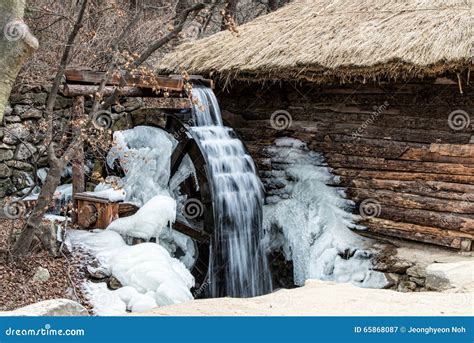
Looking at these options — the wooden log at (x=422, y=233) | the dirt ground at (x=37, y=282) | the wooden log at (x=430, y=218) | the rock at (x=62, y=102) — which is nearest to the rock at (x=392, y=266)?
the wooden log at (x=422, y=233)

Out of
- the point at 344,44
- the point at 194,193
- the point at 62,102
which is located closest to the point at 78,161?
the point at 194,193

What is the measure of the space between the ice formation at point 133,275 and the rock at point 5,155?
2.81 metres

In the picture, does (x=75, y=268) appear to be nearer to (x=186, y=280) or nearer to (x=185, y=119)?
(x=186, y=280)

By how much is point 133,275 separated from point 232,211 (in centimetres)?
214

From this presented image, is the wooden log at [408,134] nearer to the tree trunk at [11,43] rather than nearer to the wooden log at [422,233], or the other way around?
the wooden log at [422,233]

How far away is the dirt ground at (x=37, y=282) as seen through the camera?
5.84m

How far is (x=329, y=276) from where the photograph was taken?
7688mm

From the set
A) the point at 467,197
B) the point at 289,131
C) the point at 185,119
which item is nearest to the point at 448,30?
the point at 467,197

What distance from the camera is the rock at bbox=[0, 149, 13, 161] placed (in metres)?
9.41

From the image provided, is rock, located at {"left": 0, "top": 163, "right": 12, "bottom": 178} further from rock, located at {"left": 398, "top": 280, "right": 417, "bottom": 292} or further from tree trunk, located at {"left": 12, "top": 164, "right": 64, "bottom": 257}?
rock, located at {"left": 398, "top": 280, "right": 417, "bottom": 292}

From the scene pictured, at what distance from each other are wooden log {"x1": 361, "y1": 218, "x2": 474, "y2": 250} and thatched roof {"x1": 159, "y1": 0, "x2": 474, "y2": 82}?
192 centimetres

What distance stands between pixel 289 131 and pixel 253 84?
3.19ft

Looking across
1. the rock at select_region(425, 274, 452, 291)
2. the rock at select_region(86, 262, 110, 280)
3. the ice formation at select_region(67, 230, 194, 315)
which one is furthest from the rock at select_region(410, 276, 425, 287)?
the rock at select_region(86, 262, 110, 280)

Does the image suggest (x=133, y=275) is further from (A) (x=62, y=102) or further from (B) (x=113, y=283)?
(A) (x=62, y=102)
